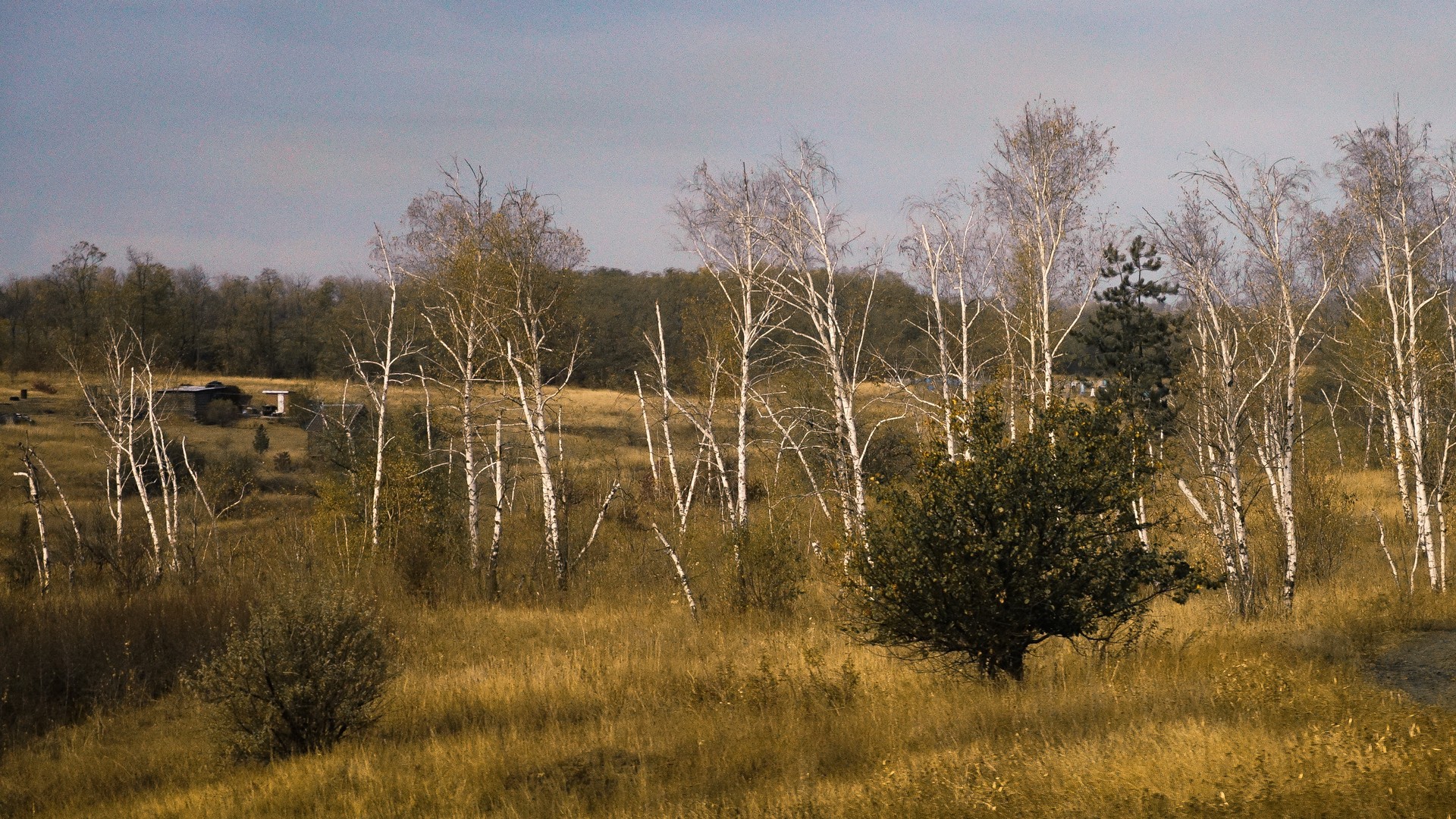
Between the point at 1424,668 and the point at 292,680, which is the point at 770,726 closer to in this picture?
the point at 292,680

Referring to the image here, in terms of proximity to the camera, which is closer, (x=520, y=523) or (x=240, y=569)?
(x=240, y=569)

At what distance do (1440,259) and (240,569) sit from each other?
88.2 feet

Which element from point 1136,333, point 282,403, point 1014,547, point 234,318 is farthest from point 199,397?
point 1014,547

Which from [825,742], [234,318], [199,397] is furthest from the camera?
[234,318]

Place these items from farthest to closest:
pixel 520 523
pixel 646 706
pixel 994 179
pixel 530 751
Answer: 1. pixel 520 523
2. pixel 994 179
3. pixel 646 706
4. pixel 530 751

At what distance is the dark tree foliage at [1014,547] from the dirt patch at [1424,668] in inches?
106

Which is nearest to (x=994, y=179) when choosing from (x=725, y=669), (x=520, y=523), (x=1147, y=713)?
(x=725, y=669)

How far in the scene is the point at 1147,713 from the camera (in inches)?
329

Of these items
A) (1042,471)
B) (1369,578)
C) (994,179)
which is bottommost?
(1369,578)

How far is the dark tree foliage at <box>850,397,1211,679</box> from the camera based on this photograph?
9203 millimetres

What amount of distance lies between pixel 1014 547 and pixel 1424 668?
6.08 m

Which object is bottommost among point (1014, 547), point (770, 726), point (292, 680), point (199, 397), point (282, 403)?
point (770, 726)

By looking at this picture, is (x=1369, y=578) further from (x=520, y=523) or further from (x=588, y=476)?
(x=588, y=476)

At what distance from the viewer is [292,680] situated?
9.77 metres
